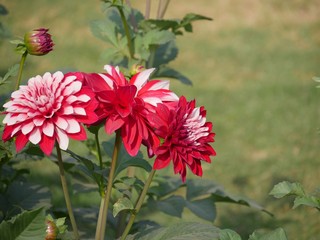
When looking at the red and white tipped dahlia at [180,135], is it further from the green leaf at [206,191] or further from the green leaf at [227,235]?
the green leaf at [206,191]

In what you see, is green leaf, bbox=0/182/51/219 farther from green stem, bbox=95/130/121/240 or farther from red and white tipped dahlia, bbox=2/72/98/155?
red and white tipped dahlia, bbox=2/72/98/155

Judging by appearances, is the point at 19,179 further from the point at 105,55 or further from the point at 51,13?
the point at 51,13

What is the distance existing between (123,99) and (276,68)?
371 cm

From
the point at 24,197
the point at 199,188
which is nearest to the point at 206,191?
the point at 199,188

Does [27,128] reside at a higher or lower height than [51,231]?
higher

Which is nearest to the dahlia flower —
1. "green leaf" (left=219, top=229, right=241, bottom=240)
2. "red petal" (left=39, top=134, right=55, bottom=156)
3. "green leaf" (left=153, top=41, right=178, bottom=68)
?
"red petal" (left=39, top=134, right=55, bottom=156)

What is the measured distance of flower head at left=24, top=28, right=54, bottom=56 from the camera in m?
1.37

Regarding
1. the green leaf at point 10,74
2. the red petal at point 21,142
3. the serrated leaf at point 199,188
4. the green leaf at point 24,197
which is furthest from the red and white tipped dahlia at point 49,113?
the serrated leaf at point 199,188

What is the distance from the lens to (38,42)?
4.50ft

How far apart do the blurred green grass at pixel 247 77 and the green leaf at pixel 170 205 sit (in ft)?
2.32

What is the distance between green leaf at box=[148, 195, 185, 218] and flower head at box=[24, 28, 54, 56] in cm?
81

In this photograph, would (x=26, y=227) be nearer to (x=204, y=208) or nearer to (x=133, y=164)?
(x=133, y=164)

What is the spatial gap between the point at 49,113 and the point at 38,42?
0.84ft

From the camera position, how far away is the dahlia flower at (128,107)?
121 cm
